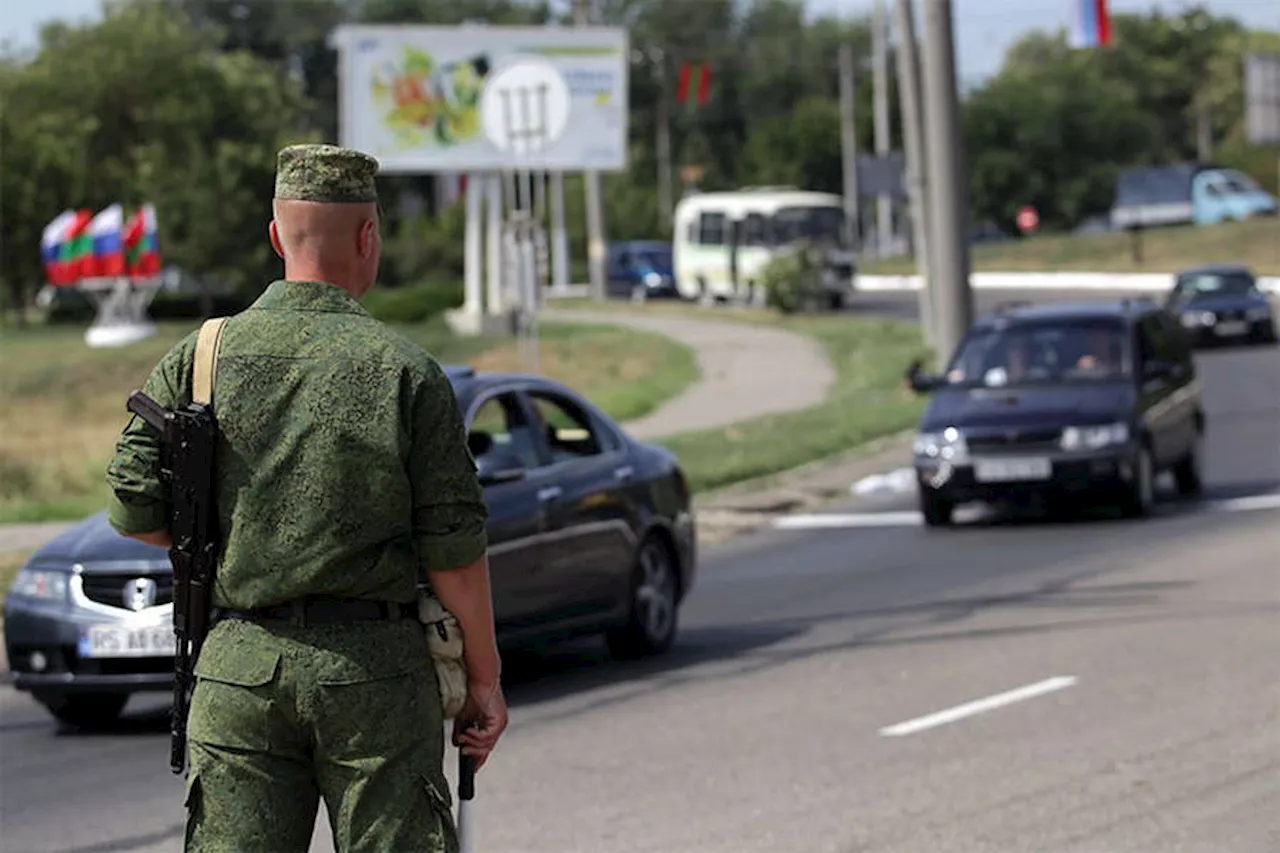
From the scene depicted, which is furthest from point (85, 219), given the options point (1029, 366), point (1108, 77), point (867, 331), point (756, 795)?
point (1108, 77)

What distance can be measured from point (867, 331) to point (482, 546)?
43.0 m

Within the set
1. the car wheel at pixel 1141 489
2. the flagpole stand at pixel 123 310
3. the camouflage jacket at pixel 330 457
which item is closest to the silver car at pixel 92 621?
the camouflage jacket at pixel 330 457

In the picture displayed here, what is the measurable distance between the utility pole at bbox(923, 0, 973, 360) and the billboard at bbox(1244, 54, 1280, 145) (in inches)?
1666

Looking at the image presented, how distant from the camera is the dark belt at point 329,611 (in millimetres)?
4367

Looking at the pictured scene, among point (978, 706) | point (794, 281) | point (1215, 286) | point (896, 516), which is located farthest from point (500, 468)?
point (794, 281)

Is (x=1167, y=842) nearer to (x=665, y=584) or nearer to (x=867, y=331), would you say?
(x=665, y=584)

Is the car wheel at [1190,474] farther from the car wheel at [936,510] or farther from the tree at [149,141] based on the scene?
the tree at [149,141]

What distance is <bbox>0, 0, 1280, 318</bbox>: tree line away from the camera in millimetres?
79250

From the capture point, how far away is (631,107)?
126750 millimetres

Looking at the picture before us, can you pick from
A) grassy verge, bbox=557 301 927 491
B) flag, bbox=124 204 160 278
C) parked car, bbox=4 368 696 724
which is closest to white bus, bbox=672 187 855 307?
flag, bbox=124 204 160 278

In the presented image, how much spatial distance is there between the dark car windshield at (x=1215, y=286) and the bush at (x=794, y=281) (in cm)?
1154

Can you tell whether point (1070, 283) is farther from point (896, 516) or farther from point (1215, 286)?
point (896, 516)

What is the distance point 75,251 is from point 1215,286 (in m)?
32.1

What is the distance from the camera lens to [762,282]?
181 feet
